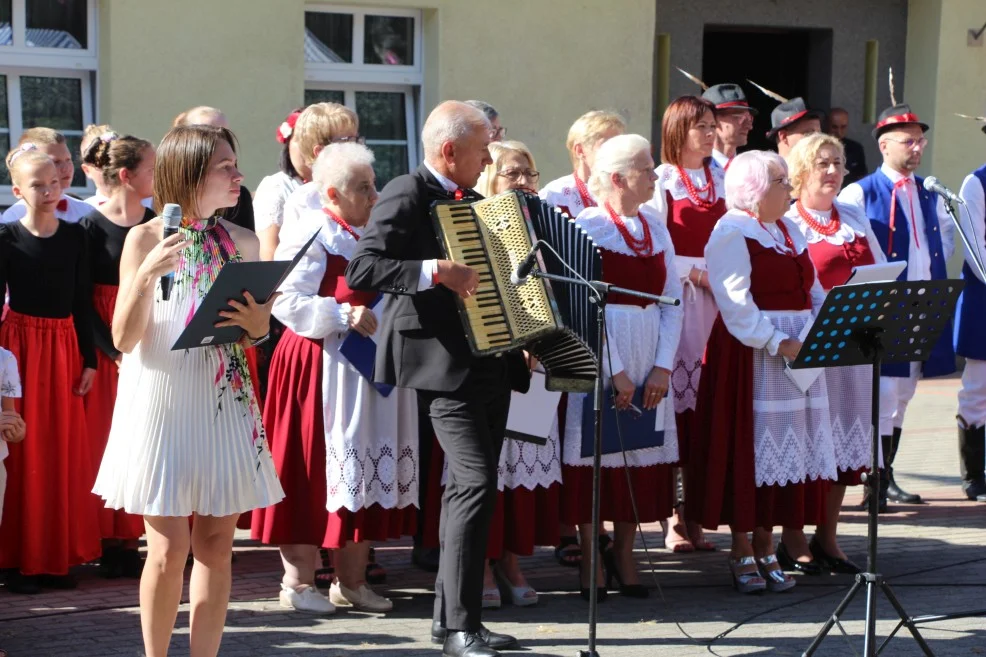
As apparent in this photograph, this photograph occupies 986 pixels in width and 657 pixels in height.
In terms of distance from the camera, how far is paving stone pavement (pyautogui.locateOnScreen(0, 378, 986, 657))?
5.88 meters

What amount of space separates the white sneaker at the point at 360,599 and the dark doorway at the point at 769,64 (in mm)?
10142

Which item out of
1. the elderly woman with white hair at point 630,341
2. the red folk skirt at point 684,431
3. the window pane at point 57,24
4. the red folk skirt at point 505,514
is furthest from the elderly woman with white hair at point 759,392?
the window pane at point 57,24

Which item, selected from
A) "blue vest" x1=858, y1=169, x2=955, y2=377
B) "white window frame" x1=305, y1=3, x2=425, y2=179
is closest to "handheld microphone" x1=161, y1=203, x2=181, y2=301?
"blue vest" x1=858, y1=169, x2=955, y2=377

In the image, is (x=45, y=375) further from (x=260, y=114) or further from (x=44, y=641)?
(x=260, y=114)

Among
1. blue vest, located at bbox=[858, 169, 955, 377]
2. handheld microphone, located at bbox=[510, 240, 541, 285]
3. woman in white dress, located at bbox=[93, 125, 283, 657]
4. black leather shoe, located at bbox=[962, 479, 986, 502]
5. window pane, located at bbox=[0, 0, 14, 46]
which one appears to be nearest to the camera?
woman in white dress, located at bbox=[93, 125, 283, 657]

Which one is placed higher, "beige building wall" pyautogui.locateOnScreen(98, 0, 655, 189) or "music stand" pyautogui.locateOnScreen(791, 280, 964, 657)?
"beige building wall" pyautogui.locateOnScreen(98, 0, 655, 189)

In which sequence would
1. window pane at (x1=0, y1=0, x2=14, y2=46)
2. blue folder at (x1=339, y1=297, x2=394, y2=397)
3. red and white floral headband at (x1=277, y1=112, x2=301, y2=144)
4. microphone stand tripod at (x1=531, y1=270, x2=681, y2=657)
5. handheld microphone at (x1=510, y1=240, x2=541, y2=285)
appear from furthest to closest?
window pane at (x1=0, y1=0, x2=14, y2=46) → red and white floral headband at (x1=277, y1=112, x2=301, y2=144) → blue folder at (x1=339, y1=297, x2=394, y2=397) → handheld microphone at (x1=510, y1=240, x2=541, y2=285) → microphone stand tripod at (x1=531, y1=270, x2=681, y2=657)

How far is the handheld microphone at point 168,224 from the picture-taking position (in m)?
4.55

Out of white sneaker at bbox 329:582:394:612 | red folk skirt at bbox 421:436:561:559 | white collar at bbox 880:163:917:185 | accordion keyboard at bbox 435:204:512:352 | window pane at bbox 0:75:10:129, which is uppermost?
window pane at bbox 0:75:10:129

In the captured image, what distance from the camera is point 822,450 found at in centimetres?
692

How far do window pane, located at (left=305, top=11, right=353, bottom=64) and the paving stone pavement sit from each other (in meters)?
5.72

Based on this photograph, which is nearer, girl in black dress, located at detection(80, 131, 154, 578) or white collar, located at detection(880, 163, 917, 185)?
girl in black dress, located at detection(80, 131, 154, 578)

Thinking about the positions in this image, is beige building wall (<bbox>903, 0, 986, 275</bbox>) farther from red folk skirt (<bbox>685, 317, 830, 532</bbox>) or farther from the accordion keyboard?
the accordion keyboard

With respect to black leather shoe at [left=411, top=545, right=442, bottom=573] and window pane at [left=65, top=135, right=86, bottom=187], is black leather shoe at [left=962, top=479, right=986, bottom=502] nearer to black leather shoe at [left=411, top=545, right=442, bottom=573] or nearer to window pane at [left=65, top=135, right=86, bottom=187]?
black leather shoe at [left=411, top=545, right=442, bottom=573]
